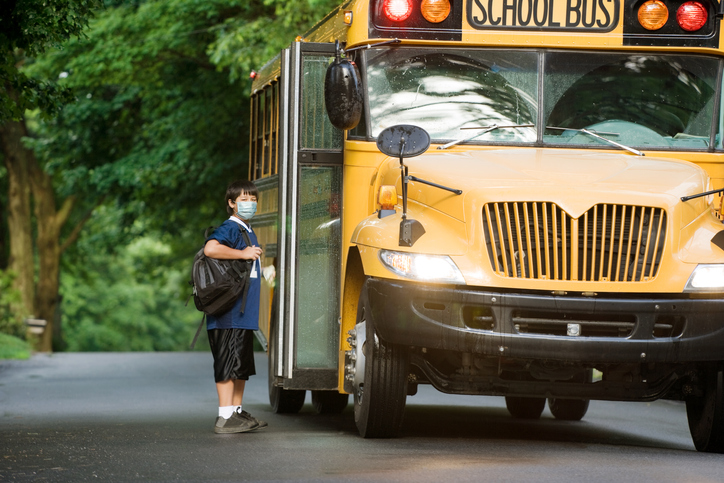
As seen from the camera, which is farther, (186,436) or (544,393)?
(186,436)

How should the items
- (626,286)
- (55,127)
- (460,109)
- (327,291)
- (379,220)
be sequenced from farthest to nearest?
(55,127), (327,291), (460,109), (379,220), (626,286)

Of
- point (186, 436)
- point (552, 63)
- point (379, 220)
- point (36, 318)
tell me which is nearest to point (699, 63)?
point (552, 63)

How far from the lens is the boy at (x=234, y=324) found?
9.02m

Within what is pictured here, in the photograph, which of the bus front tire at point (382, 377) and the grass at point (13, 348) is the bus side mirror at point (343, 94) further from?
the grass at point (13, 348)

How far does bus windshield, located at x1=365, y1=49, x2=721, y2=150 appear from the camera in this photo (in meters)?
8.63

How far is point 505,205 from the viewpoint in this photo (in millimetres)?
→ 7539

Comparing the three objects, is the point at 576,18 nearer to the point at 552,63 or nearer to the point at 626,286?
the point at 552,63

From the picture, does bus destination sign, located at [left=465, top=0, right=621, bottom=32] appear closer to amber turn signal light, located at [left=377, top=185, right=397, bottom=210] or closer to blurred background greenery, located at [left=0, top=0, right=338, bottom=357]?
amber turn signal light, located at [left=377, top=185, right=397, bottom=210]

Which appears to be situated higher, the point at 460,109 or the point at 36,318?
the point at 460,109

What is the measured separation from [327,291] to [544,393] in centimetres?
192

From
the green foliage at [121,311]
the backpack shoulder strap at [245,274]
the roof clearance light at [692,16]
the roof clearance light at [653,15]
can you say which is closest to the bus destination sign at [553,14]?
the roof clearance light at [653,15]

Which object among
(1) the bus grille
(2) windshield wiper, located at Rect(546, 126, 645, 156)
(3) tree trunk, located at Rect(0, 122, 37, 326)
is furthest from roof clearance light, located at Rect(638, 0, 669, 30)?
(3) tree trunk, located at Rect(0, 122, 37, 326)

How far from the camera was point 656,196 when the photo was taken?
762 centimetres

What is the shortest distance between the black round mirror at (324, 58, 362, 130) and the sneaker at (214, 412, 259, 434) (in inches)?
90.9
